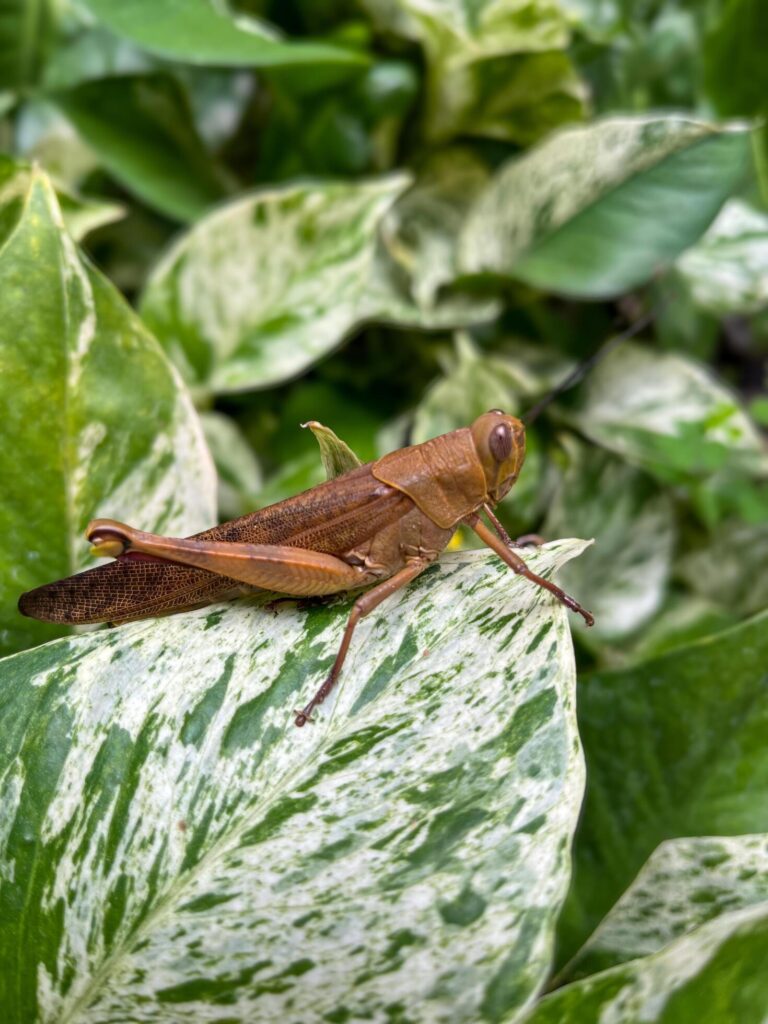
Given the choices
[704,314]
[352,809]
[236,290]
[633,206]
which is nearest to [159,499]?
[352,809]

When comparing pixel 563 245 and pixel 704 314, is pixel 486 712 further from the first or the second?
pixel 704 314

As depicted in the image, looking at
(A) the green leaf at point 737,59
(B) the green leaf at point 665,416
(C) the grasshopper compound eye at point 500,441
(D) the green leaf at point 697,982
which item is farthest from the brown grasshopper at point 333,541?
(A) the green leaf at point 737,59

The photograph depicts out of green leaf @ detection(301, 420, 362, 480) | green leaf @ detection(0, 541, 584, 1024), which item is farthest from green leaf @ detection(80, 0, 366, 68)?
green leaf @ detection(0, 541, 584, 1024)

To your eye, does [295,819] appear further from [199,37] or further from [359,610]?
[199,37]

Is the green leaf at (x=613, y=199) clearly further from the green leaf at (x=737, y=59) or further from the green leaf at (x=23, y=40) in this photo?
the green leaf at (x=23, y=40)

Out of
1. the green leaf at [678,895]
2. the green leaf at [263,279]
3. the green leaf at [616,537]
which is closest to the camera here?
the green leaf at [678,895]

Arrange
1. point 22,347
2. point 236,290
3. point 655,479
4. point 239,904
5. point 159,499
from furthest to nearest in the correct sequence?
1. point 655,479
2. point 236,290
3. point 159,499
4. point 22,347
5. point 239,904
